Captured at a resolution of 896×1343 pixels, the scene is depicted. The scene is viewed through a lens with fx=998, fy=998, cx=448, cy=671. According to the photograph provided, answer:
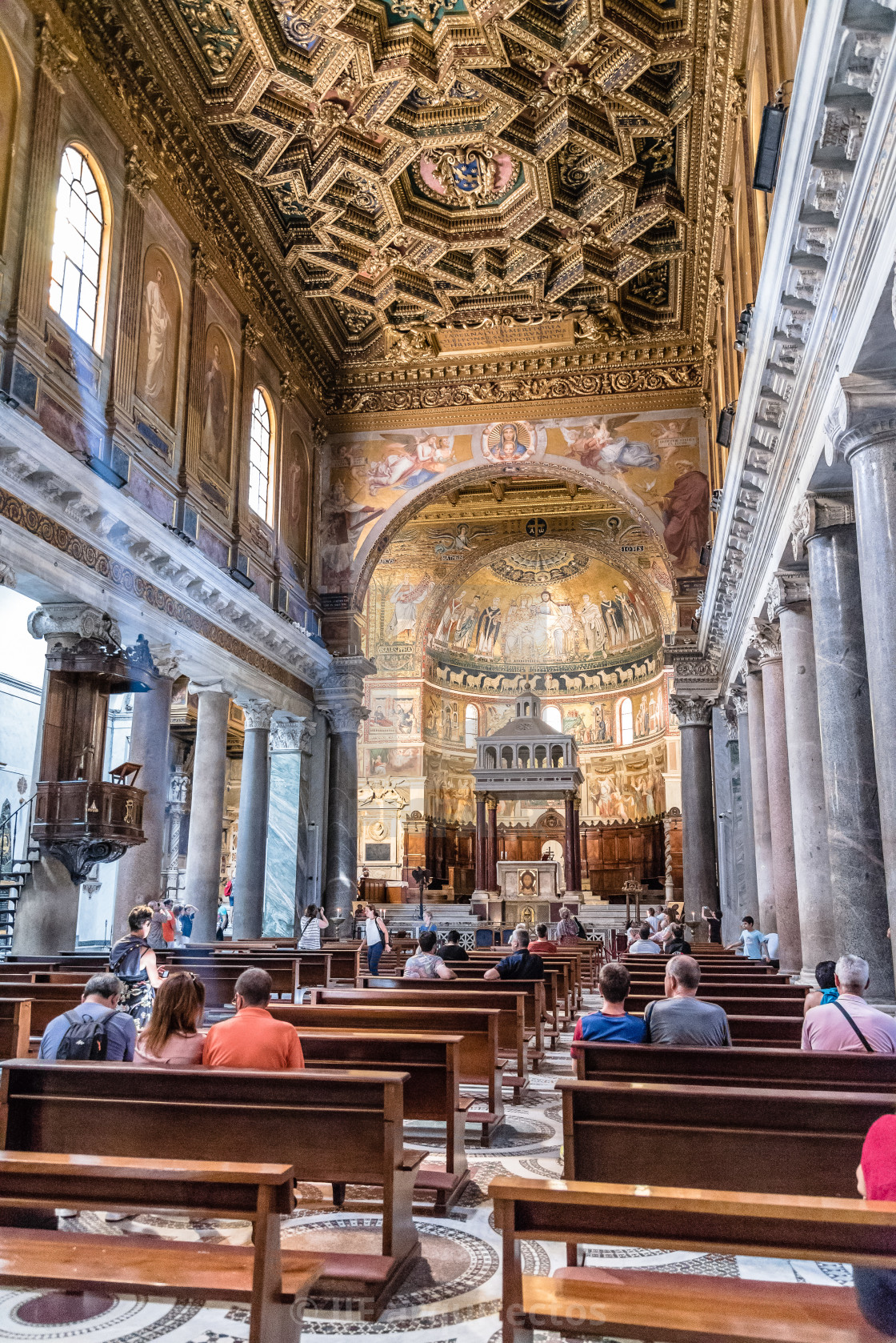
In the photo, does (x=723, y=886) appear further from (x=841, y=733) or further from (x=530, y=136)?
(x=530, y=136)

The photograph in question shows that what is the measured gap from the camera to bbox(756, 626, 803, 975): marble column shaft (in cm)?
1233

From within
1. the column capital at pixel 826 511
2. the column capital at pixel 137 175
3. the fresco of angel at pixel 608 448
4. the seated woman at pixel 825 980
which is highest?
the column capital at pixel 137 175

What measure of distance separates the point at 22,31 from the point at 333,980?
40.5ft

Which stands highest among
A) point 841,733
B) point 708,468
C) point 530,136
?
point 530,136

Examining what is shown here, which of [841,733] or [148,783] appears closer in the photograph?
[841,733]

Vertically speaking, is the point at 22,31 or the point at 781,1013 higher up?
the point at 22,31

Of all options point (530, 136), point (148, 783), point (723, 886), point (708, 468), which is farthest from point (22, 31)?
point (723, 886)

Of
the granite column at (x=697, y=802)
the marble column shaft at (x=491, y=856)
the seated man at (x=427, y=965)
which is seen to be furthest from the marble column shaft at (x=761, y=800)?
the marble column shaft at (x=491, y=856)

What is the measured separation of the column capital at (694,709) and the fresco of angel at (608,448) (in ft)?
16.5

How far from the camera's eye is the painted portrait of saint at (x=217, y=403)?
55.6ft

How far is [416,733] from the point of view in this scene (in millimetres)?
33719

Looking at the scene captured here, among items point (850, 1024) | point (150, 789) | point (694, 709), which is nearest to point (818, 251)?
point (850, 1024)

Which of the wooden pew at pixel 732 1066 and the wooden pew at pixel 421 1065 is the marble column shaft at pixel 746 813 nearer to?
the wooden pew at pixel 732 1066

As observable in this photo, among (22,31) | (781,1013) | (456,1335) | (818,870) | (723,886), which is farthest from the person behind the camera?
(723,886)
